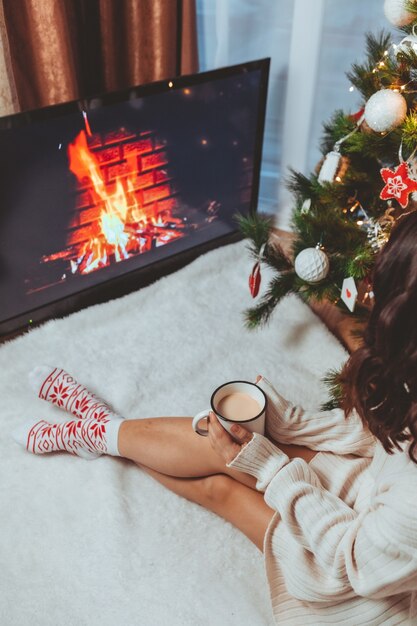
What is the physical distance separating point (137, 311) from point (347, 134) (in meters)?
0.87

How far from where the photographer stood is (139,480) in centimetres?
147

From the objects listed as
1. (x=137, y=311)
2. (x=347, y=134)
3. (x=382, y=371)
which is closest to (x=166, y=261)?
(x=137, y=311)

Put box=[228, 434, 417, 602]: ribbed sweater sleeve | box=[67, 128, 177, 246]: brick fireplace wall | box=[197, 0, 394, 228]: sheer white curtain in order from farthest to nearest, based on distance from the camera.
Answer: box=[197, 0, 394, 228]: sheer white curtain
box=[67, 128, 177, 246]: brick fireplace wall
box=[228, 434, 417, 602]: ribbed sweater sleeve

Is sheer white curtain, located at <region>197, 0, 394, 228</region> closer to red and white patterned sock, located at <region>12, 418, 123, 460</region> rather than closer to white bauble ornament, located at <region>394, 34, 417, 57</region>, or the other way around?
white bauble ornament, located at <region>394, 34, 417, 57</region>

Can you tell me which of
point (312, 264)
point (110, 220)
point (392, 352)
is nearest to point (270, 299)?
point (312, 264)

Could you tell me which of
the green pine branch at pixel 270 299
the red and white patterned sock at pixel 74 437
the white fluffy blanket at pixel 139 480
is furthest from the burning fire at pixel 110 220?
the red and white patterned sock at pixel 74 437

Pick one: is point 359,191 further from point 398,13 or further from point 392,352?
point 392,352

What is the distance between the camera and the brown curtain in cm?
177

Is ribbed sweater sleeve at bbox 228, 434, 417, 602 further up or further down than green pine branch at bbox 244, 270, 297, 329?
further up

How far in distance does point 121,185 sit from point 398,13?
2.93ft

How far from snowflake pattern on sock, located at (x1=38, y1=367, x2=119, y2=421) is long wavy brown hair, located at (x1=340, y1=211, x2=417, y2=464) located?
0.74 meters

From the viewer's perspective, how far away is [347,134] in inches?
61.2

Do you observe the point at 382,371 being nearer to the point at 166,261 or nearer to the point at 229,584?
the point at 229,584

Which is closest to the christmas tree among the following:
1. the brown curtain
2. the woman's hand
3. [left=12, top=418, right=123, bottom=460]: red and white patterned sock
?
the woman's hand
